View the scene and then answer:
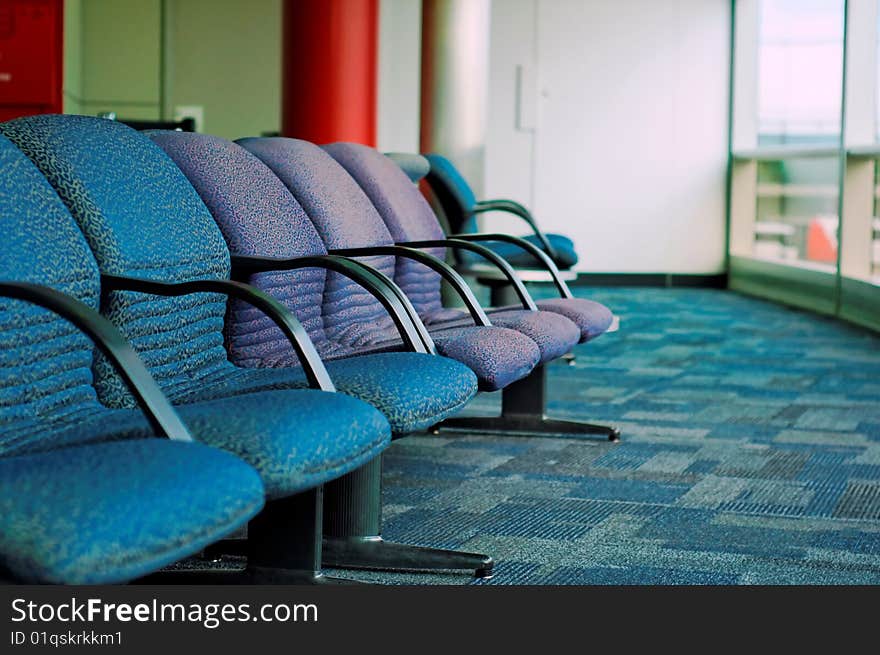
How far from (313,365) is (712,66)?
859 cm

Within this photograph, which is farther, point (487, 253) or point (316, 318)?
point (487, 253)

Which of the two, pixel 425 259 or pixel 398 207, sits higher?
pixel 398 207

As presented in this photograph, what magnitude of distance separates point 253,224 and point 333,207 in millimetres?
483

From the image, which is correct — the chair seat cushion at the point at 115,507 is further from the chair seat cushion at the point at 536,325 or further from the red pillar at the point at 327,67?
the red pillar at the point at 327,67

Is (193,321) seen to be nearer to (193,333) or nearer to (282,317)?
(193,333)

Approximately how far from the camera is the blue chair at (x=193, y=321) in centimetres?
179

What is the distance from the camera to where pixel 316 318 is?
2.90 metres

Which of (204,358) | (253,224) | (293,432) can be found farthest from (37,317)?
(253,224)

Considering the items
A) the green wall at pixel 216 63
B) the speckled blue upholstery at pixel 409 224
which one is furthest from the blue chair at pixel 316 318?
the green wall at pixel 216 63

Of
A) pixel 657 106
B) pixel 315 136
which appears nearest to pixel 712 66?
pixel 657 106

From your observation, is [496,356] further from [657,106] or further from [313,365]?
[657,106]

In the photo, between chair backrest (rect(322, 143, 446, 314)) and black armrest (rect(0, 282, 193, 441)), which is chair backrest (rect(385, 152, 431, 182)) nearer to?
chair backrest (rect(322, 143, 446, 314))

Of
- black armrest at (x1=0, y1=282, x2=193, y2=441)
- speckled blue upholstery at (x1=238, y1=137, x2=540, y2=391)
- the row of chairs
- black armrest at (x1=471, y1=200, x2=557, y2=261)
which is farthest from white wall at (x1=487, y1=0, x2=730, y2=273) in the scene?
black armrest at (x1=0, y1=282, x2=193, y2=441)

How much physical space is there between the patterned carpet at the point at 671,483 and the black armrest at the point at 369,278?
1.43ft
